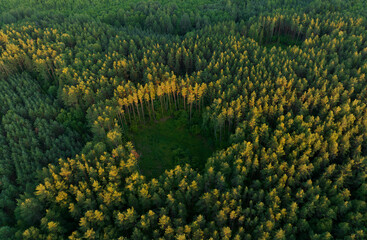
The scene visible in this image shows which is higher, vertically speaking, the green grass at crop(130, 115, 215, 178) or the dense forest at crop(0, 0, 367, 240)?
the dense forest at crop(0, 0, 367, 240)

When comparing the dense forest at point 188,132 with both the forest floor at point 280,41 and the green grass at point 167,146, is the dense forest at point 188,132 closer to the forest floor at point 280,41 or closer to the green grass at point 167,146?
the green grass at point 167,146

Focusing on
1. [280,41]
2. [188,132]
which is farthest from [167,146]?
[280,41]

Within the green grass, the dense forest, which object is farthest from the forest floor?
the green grass

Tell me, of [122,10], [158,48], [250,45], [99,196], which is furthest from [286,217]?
[122,10]

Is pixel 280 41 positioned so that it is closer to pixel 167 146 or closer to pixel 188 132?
pixel 188 132

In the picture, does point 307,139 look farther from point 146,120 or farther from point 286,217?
point 146,120

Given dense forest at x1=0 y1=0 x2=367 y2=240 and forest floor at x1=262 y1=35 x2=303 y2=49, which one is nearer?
dense forest at x1=0 y1=0 x2=367 y2=240

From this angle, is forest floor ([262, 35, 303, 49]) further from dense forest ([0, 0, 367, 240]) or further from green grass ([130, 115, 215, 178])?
green grass ([130, 115, 215, 178])
